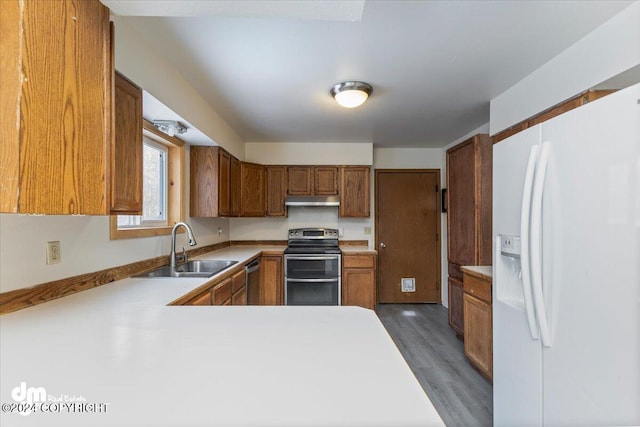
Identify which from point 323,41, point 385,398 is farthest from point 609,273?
point 323,41

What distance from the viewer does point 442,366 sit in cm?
258

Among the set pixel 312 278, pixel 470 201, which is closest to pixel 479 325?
pixel 470 201

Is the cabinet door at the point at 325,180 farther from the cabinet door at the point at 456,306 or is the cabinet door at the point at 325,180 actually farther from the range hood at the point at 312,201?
the cabinet door at the point at 456,306

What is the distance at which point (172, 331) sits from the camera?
985 mm

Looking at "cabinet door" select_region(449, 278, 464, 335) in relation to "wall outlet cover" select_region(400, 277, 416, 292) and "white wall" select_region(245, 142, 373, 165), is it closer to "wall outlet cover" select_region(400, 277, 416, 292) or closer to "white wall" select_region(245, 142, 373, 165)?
"wall outlet cover" select_region(400, 277, 416, 292)

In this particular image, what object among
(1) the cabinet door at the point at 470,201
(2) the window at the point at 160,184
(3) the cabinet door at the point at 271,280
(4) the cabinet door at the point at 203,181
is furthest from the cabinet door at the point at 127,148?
(1) the cabinet door at the point at 470,201

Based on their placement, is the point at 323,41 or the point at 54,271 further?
the point at 323,41

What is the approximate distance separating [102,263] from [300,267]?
7.29 feet

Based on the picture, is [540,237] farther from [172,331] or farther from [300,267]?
[300,267]

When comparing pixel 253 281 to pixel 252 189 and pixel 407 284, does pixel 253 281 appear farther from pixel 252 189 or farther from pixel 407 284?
pixel 407 284

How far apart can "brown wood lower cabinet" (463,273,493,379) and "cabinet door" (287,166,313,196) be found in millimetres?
2323

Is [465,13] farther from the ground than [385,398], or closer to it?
farther from the ground

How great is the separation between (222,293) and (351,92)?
182 centimetres

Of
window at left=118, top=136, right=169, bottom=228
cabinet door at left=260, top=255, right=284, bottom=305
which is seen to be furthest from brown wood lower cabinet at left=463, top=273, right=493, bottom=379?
window at left=118, top=136, right=169, bottom=228
